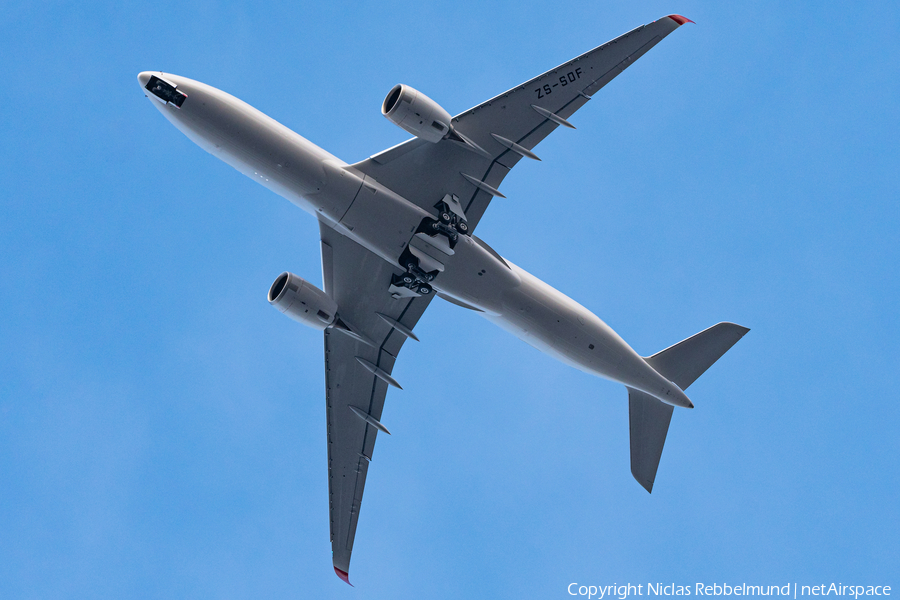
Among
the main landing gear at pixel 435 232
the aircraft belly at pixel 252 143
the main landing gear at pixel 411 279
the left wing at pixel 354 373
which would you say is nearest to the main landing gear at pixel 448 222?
the main landing gear at pixel 435 232

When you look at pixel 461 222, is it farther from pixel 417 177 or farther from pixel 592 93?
pixel 592 93

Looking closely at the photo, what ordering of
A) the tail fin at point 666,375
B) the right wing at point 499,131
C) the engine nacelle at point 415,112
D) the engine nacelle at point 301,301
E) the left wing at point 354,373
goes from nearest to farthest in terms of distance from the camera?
the engine nacelle at point 415,112 < the right wing at point 499,131 < the engine nacelle at point 301,301 < the left wing at point 354,373 < the tail fin at point 666,375

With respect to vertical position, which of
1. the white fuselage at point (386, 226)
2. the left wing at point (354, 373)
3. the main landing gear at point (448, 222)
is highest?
the main landing gear at point (448, 222)

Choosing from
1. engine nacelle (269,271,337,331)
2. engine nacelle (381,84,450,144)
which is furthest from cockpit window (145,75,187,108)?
engine nacelle (269,271,337,331)

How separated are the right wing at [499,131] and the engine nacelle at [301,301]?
233 inches

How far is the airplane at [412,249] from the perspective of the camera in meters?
30.1

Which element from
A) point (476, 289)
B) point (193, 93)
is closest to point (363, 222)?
point (476, 289)

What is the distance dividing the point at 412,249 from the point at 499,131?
264 inches

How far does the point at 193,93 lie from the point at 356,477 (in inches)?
821

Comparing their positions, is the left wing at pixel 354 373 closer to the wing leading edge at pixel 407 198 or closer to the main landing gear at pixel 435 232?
the wing leading edge at pixel 407 198

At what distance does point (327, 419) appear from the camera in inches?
1517

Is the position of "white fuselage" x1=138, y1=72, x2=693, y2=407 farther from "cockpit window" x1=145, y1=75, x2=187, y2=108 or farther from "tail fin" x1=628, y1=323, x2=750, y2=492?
"tail fin" x1=628, y1=323, x2=750, y2=492

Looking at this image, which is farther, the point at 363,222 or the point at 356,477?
the point at 356,477

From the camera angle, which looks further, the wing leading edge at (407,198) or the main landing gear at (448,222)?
the main landing gear at (448,222)
